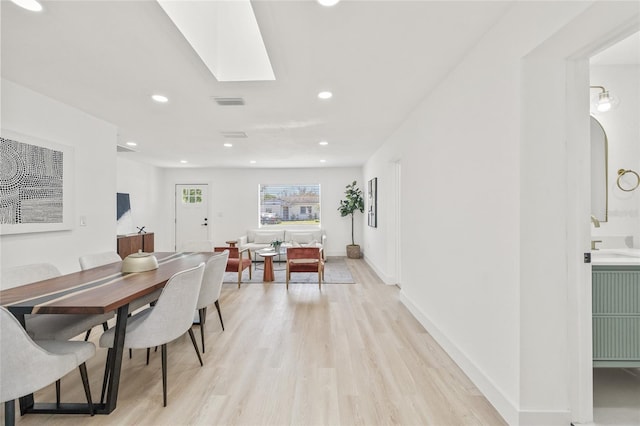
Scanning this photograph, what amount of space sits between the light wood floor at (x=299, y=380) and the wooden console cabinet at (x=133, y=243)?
102 inches

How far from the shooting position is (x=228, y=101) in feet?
10.1

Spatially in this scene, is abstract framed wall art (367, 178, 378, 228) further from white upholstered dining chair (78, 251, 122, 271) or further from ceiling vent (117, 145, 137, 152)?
ceiling vent (117, 145, 137, 152)

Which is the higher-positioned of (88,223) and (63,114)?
(63,114)

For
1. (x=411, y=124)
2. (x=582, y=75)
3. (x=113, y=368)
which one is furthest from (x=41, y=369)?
(x=411, y=124)

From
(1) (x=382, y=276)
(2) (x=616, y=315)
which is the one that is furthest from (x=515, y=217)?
(1) (x=382, y=276)

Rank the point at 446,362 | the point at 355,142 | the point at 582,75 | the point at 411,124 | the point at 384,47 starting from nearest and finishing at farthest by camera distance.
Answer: the point at 582,75
the point at 384,47
the point at 446,362
the point at 411,124
the point at 355,142

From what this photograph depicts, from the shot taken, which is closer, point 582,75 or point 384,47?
point 582,75

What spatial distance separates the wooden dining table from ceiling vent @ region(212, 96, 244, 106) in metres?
1.84

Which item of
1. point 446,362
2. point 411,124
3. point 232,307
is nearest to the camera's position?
point 446,362

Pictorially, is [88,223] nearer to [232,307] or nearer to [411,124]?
[232,307]

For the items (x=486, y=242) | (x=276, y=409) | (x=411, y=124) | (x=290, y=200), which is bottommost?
(x=276, y=409)

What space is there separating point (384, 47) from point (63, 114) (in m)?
3.45

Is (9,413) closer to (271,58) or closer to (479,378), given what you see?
(271,58)

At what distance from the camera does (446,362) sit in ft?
7.68
